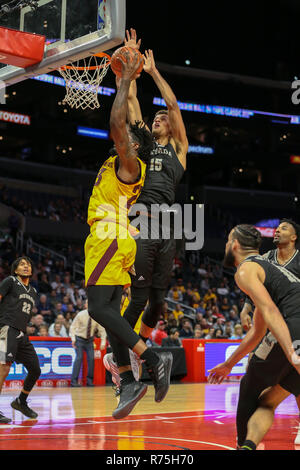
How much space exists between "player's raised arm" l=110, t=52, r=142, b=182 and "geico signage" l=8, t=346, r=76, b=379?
917cm

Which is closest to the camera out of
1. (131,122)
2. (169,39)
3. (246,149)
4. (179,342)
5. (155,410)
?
(131,122)

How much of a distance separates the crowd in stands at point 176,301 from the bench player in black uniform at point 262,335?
33.7 feet

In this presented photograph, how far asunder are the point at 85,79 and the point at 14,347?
389 cm

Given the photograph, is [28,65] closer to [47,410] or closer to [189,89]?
[47,410]

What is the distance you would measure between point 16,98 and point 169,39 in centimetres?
840

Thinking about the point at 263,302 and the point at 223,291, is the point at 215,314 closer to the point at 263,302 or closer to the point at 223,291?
the point at 223,291

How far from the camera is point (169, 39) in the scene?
32.0 m

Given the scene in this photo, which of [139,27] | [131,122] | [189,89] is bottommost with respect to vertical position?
[131,122]

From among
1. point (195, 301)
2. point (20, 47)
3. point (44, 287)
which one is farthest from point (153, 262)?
point (195, 301)

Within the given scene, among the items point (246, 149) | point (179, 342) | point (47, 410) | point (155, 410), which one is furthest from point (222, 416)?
point (246, 149)

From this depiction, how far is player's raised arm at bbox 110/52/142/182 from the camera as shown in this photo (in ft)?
16.7

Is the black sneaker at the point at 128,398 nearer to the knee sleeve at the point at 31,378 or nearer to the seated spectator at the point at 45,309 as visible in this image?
the knee sleeve at the point at 31,378

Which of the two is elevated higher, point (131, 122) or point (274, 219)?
point (274, 219)

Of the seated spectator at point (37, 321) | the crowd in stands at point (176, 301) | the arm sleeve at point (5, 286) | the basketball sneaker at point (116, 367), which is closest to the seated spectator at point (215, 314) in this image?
the crowd in stands at point (176, 301)
